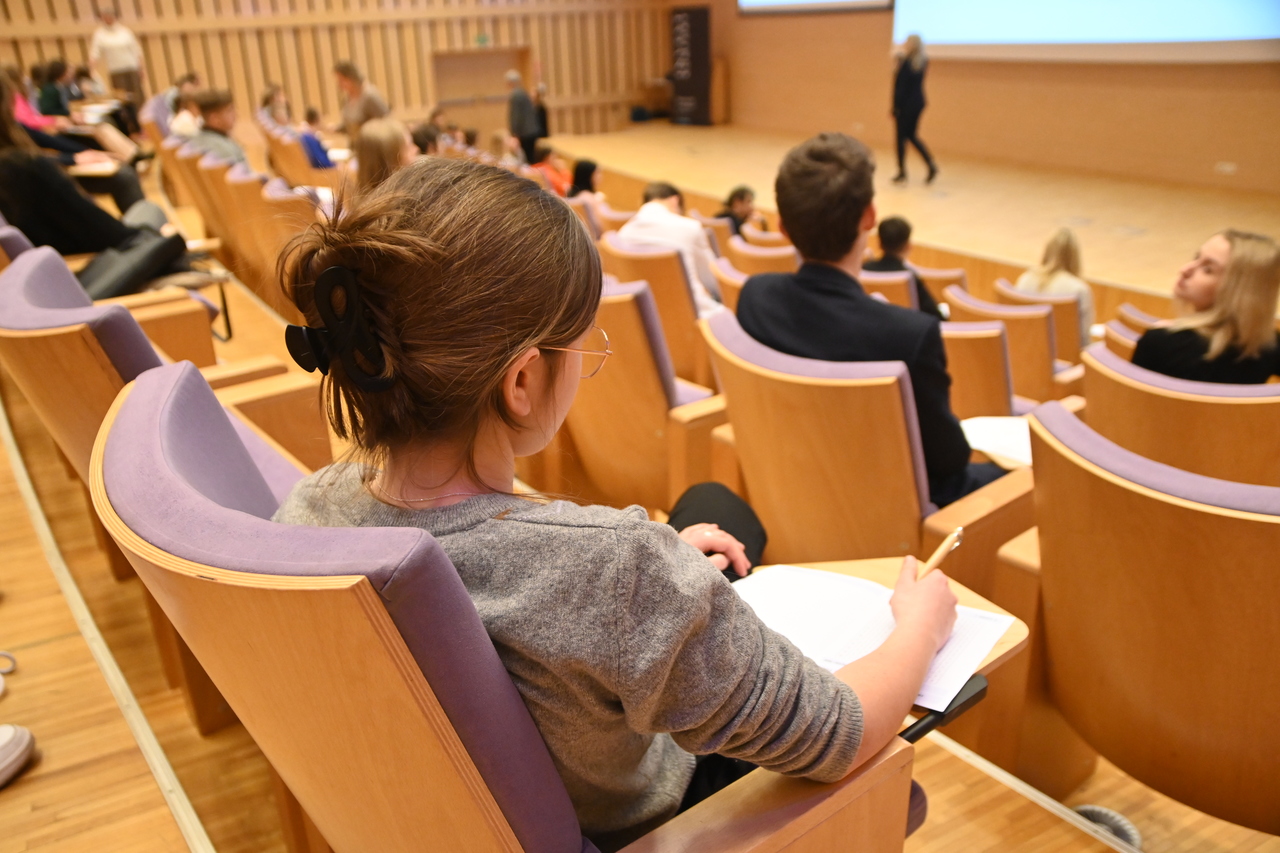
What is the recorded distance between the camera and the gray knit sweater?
68 centimetres

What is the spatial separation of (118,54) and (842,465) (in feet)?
33.8

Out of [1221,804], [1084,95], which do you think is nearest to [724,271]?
[1221,804]

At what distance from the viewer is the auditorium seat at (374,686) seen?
584 millimetres

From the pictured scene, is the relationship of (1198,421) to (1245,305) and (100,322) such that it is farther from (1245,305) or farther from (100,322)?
(100,322)

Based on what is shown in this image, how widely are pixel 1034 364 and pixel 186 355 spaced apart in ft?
8.42

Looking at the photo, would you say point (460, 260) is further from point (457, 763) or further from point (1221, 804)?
point (1221, 804)

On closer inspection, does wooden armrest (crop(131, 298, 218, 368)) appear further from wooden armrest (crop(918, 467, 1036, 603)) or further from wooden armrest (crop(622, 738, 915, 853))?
wooden armrest (crop(622, 738, 915, 853))

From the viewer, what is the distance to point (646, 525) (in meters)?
0.70

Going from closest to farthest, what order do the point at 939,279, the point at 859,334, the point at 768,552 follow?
the point at 859,334 → the point at 768,552 → the point at 939,279

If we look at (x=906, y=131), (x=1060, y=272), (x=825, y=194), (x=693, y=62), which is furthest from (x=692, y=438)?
(x=693, y=62)

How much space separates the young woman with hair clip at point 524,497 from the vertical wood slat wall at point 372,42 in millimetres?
11333

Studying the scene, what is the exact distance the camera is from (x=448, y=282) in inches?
28.1

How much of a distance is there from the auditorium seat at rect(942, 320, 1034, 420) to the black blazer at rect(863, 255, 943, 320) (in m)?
0.53

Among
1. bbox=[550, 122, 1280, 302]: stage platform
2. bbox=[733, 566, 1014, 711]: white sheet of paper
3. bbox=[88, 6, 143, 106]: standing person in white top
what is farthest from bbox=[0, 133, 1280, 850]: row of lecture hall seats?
bbox=[88, 6, 143, 106]: standing person in white top
